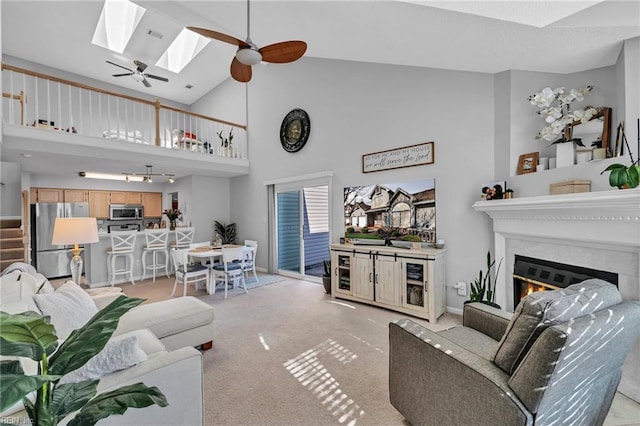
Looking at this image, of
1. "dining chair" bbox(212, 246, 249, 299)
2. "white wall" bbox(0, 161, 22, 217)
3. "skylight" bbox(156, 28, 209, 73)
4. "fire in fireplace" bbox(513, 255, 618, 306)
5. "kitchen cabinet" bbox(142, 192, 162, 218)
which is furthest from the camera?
"kitchen cabinet" bbox(142, 192, 162, 218)

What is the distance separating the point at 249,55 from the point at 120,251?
457 cm

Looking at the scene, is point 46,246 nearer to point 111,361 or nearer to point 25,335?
point 111,361

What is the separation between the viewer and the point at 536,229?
264 centimetres

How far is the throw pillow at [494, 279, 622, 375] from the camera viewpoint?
1.21 meters

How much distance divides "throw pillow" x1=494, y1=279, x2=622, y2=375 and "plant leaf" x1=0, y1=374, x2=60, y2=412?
167 centimetres

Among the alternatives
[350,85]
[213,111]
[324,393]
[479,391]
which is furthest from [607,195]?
[213,111]

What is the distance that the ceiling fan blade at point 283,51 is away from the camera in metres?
2.57

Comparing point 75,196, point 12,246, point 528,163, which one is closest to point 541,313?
point 528,163

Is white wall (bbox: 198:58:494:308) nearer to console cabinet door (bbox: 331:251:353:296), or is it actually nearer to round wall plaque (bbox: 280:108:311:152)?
round wall plaque (bbox: 280:108:311:152)

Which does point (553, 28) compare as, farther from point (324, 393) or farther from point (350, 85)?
point (324, 393)

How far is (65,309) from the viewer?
1.80 metres

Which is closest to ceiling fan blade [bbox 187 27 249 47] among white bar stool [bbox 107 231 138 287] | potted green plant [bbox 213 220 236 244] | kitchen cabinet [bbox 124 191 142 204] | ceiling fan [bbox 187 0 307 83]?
ceiling fan [bbox 187 0 307 83]

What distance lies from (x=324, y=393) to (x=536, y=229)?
7.90ft

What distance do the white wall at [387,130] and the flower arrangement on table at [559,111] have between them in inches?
22.0
